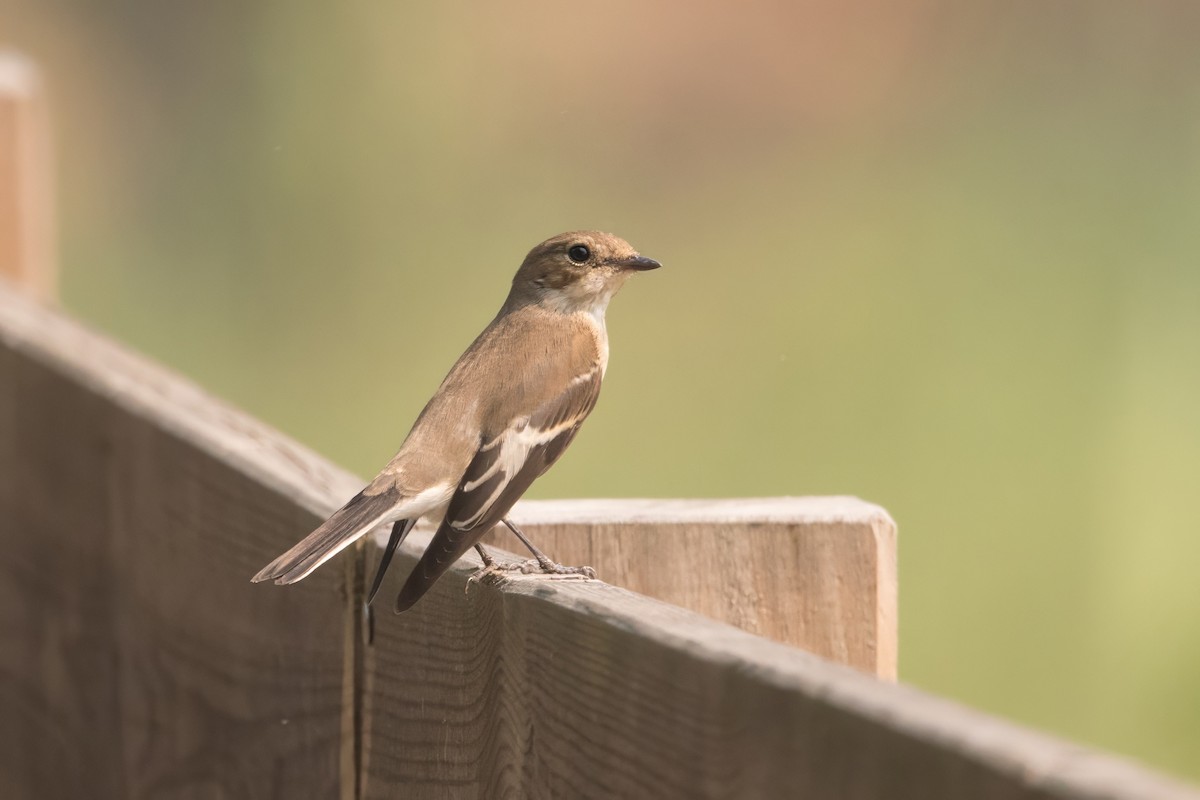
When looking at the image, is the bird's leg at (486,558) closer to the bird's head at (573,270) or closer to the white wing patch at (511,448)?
the white wing patch at (511,448)

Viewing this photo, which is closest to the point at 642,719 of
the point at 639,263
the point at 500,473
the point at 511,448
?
the point at 500,473

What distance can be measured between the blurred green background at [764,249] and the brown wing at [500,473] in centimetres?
437

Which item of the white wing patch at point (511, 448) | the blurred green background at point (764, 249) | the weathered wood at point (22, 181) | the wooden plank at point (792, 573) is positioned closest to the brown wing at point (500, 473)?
the white wing patch at point (511, 448)

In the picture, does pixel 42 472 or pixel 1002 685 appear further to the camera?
pixel 1002 685

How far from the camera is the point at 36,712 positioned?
3062 millimetres

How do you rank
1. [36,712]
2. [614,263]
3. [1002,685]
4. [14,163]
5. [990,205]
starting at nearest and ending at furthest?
[36,712] < [614,263] < [14,163] < [1002,685] < [990,205]

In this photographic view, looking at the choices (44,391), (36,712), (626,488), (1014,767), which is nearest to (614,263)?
(44,391)

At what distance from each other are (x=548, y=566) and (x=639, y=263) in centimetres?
158

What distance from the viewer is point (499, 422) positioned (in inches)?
116

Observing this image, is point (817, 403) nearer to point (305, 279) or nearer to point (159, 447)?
point (305, 279)

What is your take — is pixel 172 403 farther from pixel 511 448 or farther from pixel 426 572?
pixel 426 572

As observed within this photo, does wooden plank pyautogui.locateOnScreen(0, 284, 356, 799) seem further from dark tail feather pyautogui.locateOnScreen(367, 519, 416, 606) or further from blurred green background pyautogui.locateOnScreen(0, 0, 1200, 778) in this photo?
blurred green background pyautogui.locateOnScreen(0, 0, 1200, 778)

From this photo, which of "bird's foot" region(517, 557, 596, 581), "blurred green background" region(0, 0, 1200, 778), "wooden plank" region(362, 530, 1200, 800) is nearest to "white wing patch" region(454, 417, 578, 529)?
"bird's foot" region(517, 557, 596, 581)

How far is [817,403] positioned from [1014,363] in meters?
1.17
